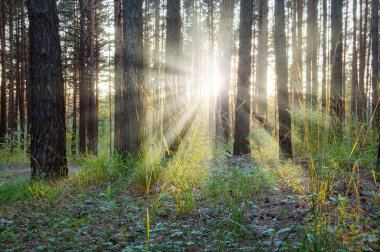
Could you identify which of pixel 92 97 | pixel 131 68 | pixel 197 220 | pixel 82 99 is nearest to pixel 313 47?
pixel 92 97

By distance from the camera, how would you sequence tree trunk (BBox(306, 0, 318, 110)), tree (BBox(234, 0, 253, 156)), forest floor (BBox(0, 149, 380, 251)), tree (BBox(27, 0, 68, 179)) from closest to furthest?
forest floor (BBox(0, 149, 380, 251)) → tree (BBox(27, 0, 68, 179)) → tree (BBox(234, 0, 253, 156)) → tree trunk (BBox(306, 0, 318, 110))

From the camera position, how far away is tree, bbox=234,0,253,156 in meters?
8.02

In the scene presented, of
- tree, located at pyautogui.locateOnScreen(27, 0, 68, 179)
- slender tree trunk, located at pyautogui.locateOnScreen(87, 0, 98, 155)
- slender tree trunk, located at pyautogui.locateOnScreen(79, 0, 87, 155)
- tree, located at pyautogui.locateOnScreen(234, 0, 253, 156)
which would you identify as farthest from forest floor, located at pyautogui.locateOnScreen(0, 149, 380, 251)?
slender tree trunk, located at pyautogui.locateOnScreen(79, 0, 87, 155)

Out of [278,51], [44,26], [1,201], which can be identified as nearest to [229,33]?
[278,51]

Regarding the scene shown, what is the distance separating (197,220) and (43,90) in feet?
11.4

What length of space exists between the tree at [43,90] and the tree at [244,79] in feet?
16.3

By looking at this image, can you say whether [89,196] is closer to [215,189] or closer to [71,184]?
[71,184]

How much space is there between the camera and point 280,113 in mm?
7461

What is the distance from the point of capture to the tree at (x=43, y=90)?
14.9 ft

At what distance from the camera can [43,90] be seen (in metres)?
4.57

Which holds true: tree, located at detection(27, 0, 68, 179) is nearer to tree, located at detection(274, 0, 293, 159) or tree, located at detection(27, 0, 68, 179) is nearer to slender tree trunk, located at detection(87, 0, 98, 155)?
tree, located at detection(274, 0, 293, 159)

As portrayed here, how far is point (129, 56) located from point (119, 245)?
433 cm

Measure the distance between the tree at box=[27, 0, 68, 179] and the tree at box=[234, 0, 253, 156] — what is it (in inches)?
196

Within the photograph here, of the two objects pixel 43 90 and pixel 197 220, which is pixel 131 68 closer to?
pixel 43 90
